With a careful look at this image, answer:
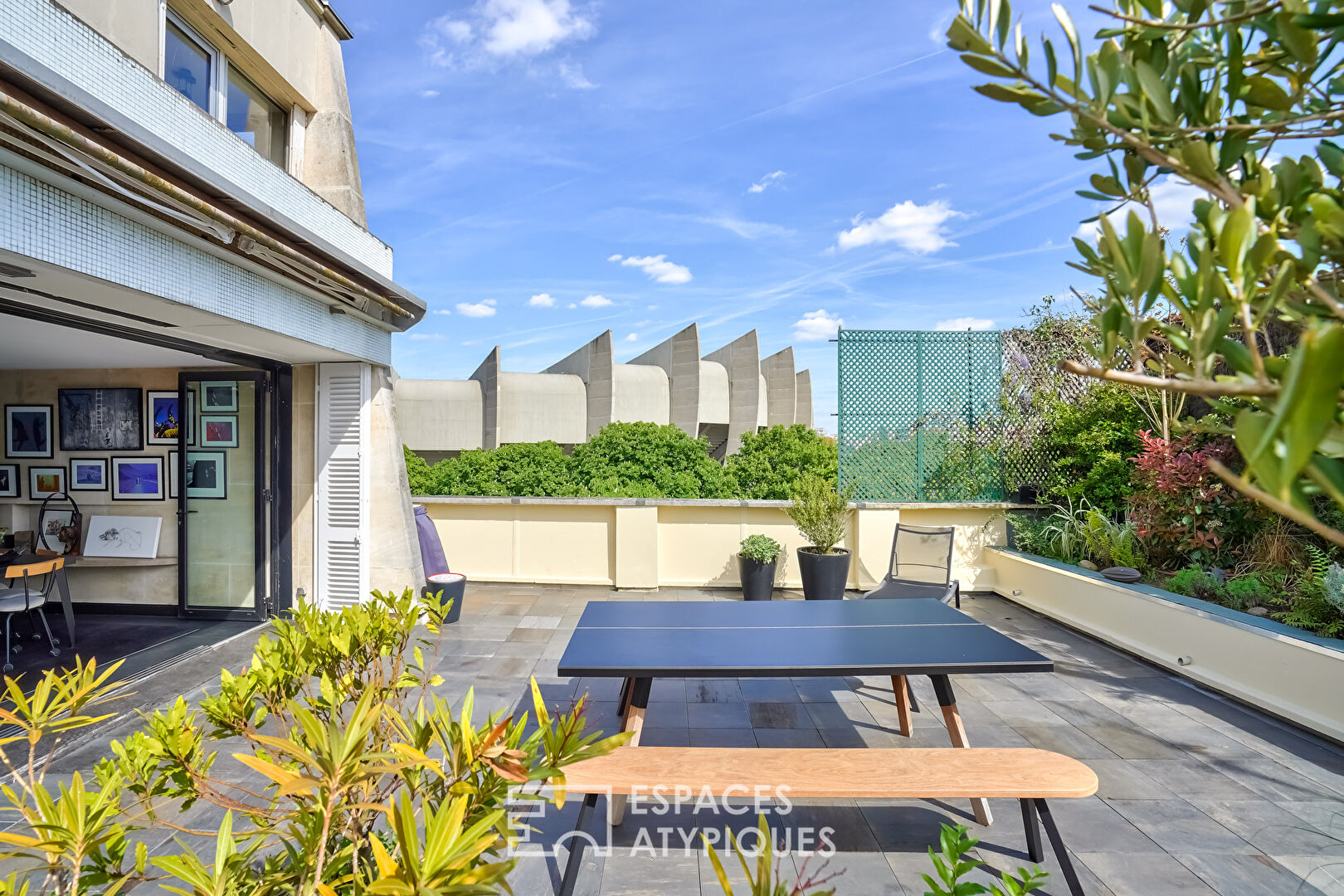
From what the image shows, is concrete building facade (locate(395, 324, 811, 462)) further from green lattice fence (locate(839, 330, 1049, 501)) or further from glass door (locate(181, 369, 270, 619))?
glass door (locate(181, 369, 270, 619))

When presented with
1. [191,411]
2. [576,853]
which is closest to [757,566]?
[576,853]

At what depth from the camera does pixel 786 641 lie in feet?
10.5

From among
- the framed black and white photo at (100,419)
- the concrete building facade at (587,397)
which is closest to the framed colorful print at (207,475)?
the framed black and white photo at (100,419)

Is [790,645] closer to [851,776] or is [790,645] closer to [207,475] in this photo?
[851,776]

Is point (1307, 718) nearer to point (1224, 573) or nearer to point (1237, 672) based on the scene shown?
point (1237, 672)

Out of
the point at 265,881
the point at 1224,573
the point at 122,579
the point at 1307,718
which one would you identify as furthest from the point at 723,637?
the point at 122,579

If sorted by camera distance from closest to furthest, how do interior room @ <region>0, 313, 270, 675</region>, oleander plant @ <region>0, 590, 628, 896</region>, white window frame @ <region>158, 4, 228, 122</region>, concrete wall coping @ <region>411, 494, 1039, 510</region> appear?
oleander plant @ <region>0, 590, 628, 896</region>
white window frame @ <region>158, 4, 228, 122</region>
interior room @ <region>0, 313, 270, 675</region>
concrete wall coping @ <region>411, 494, 1039, 510</region>

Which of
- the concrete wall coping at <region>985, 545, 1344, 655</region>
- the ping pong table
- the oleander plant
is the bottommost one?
the concrete wall coping at <region>985, 545, 1344, 655</region>

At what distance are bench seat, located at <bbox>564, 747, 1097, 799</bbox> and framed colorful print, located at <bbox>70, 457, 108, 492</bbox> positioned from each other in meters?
6.47

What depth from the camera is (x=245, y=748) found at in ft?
11.2

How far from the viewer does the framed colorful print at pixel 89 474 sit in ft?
20.5

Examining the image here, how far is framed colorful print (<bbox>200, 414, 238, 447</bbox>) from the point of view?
5.99 m

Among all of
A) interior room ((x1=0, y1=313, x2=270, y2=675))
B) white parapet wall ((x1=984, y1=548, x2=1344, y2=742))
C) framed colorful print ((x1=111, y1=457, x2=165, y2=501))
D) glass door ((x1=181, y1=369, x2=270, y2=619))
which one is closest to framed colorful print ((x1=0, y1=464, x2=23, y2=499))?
interior room ((x1=0, y1=313, x2=270, y2=675))

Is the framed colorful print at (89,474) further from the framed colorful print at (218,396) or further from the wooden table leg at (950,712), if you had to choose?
the wooden table leg at (950,712)
